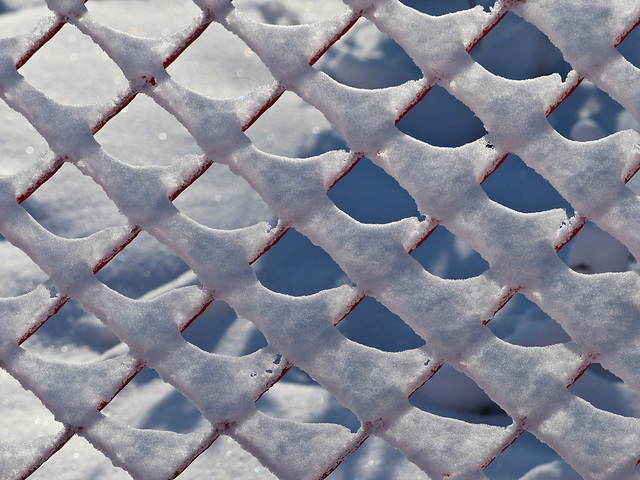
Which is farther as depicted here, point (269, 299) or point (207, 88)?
point (207, 88)

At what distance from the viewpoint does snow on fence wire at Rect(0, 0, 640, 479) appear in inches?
23.0

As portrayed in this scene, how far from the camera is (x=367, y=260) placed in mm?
590

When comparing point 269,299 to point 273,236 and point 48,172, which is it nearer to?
point 273,236

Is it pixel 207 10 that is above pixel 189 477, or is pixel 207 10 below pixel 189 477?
above

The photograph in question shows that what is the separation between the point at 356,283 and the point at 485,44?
26.5 inches

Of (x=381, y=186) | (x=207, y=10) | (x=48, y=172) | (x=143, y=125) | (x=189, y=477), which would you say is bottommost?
(x=189, y=477)

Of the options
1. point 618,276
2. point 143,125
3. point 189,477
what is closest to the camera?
point 618,276

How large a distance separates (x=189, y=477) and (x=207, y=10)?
0.58 metres

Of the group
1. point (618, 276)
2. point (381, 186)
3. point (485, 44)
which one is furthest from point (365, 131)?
point (485, 44)

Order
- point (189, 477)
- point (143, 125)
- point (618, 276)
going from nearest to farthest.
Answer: point (618, 276), point (189, 477), point (143, 125)

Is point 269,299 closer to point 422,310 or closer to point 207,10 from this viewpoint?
point 422,310

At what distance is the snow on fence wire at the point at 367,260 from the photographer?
585 mm

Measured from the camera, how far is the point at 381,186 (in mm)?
1062

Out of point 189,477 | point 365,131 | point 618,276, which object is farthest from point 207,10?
point 189,477
